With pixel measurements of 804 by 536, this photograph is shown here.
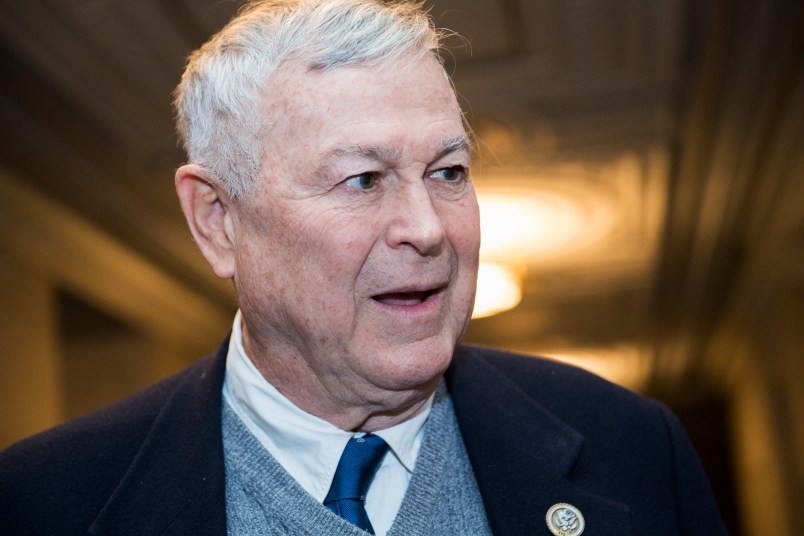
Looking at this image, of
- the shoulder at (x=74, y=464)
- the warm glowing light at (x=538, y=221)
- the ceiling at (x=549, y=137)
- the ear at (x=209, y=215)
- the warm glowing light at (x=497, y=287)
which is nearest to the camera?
the shoulder at (x=74, y=464)

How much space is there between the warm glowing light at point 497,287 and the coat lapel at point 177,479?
20.5ft

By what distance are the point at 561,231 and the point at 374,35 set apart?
653cm

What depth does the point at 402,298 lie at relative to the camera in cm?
151

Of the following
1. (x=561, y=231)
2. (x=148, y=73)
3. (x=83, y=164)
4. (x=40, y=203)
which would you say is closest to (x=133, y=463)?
(x=148, y=73)

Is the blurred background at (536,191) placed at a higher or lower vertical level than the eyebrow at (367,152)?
lower

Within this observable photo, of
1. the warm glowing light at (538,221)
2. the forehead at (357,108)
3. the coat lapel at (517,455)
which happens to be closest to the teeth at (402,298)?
the forehead at (357,108)

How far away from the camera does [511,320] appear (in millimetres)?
10836

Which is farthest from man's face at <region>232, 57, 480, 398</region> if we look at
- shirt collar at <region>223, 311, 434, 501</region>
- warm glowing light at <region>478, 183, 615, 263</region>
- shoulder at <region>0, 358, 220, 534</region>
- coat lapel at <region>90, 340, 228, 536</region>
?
warm glowing light at <region>478, 183, 615, 263</region>

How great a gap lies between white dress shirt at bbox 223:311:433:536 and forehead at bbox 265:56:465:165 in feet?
1.43

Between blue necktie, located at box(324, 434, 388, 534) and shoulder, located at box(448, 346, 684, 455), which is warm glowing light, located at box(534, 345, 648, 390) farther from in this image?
blue necktie, located at box(324, 434, 388, 534)

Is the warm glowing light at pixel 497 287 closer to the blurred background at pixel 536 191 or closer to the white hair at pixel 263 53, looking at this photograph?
the blurred background at pixel 536 191

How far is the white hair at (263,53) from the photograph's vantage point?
1511 mm

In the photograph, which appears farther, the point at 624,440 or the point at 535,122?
the point at 535,122

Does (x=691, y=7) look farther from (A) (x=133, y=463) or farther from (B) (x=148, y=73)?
(A) (x=133, y=463)
